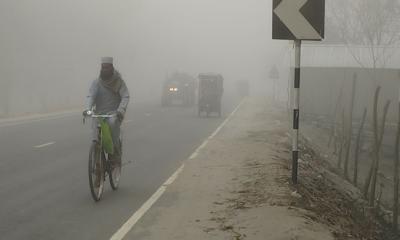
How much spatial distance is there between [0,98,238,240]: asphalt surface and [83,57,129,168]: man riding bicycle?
1.04 metres

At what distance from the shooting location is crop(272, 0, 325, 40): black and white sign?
29.5 feet

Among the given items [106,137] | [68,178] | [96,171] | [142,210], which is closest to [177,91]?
[68,178]

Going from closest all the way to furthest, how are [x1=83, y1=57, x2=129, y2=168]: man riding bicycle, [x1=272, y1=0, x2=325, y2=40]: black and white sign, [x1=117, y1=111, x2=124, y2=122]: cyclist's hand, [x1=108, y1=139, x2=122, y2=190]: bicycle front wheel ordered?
[x1=272, y1=0, x2=325, y2=40]: black and white sign, [x1=117, y1=111, x2=124, y2=122]: cyclist's hand, [x1=83, y1=57, x2=129, y2=168]: man riding bicycle, [x1=108, y1=139, x2=122, y2=190]: bicycle front wheel

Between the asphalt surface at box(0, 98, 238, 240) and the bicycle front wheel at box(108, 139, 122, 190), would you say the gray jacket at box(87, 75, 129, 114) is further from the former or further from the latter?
the asphalt surface at box(0, 98, 238, 240)

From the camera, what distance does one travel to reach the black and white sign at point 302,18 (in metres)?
8.99

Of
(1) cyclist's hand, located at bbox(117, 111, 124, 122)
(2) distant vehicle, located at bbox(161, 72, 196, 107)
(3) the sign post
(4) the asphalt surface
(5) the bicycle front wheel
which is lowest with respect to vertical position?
(2) distant vehicle, located at bbox(161, 72, 196, 107)

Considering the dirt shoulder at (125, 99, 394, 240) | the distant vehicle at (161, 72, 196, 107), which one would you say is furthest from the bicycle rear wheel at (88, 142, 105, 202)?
the distant vehicle at (161, 72, 196, 107)

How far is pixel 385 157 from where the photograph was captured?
2430 cm

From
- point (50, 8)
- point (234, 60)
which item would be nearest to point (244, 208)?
point (50, 8)

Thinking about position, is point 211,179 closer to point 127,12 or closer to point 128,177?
point 128,177

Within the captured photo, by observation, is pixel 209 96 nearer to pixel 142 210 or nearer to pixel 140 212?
pixel 142 210

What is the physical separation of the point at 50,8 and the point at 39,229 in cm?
5475

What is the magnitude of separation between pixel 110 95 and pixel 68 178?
239 cm

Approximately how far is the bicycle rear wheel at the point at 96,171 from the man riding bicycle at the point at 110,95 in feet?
1.50
